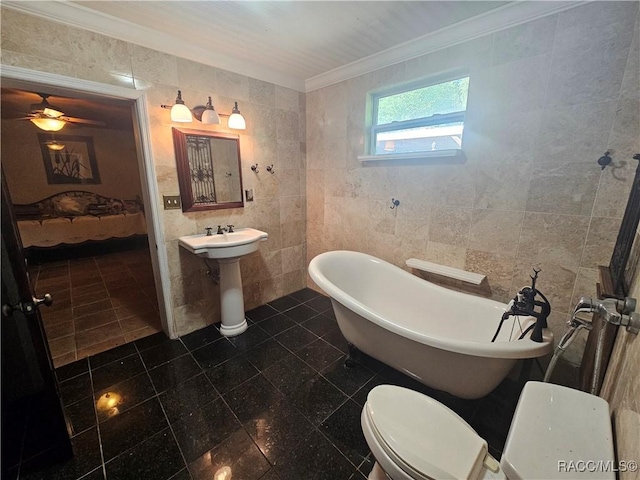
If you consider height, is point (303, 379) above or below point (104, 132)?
below

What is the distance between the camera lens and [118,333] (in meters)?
2.29

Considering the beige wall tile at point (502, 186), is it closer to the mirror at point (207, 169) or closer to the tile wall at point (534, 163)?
the tile wall at point (534, 163)

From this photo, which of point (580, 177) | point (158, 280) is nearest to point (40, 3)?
point (158, 280)

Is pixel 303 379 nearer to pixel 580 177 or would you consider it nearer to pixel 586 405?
pixel 586 405

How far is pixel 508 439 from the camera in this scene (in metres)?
0.66

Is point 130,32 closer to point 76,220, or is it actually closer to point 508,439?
point 508,439

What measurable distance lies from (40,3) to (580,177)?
10.2 ft

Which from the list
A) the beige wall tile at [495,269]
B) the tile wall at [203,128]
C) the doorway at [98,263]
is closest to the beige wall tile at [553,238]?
the beige wall tile at [495,269]

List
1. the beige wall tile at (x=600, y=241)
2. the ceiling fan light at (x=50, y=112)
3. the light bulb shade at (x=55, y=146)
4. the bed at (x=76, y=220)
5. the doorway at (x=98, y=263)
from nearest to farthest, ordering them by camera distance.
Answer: the beige wall tile at (x=600, y=241) → the doorway at (x=98, y=263) → the ceiling fan light at (x=50, y=112) → the bed at (x=76, y=220) → the light bulb shade at (x=55, y=146)

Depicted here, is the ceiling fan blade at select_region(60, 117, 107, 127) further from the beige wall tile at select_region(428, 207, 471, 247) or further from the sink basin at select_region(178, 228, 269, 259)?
the beige wall tile at select_region(428, 207, 471, 247)

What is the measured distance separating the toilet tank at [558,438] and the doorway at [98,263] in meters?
2.31

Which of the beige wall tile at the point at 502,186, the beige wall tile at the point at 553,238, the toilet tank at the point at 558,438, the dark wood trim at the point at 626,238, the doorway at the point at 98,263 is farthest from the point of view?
the doorway at the point at 98,263

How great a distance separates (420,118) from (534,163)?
0.87 metres

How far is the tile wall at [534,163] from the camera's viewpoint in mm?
1300
